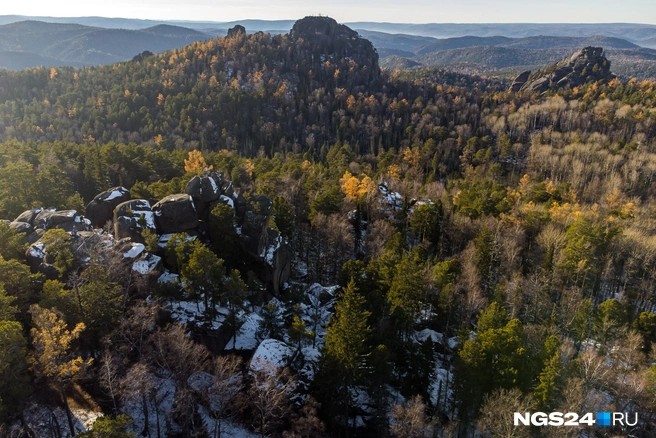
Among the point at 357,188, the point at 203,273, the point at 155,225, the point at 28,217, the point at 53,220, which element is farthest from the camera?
the point at 357,188

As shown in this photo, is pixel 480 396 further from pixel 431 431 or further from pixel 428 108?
pixel 428 108

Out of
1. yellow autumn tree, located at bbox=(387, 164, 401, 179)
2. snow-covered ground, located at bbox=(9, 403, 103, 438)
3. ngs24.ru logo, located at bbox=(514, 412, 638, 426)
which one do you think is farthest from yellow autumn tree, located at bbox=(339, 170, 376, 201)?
snow-covered ground, located at bbox=(9, 403, 103, 438)

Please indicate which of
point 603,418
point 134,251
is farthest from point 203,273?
point 603,418

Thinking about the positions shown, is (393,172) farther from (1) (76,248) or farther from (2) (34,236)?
(2) (34,236)

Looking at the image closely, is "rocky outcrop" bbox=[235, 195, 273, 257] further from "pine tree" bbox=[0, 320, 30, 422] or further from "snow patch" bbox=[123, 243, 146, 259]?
"pine tree" bbox=[0, 320, 30, 422]

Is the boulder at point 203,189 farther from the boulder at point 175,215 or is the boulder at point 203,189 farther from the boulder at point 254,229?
the boulder at point 254,229

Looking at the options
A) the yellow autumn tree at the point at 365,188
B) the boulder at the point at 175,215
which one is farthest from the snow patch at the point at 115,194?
the yellow autumn tree at the point at 365,188
